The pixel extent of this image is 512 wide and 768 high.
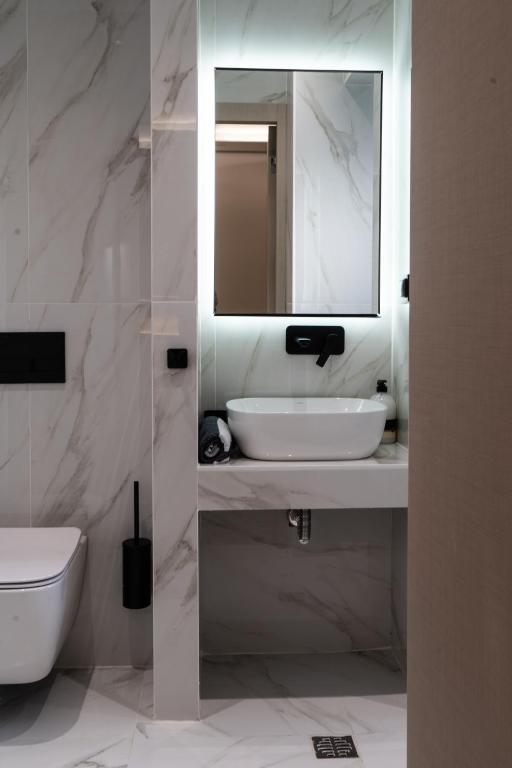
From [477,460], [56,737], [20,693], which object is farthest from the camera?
[20,693]

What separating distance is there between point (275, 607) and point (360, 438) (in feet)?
2.67

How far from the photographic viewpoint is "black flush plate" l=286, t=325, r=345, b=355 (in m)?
2.46

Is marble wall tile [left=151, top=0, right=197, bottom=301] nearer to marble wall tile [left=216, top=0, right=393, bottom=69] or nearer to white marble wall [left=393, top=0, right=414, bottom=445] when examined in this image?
marble wall tile [left=216, top=0, right=393, bottom=69]

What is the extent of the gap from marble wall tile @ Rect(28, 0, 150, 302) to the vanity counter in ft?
2.44

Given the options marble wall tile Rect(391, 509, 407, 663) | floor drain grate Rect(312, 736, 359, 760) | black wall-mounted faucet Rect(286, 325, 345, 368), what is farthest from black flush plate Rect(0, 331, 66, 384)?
floor drain grate Rect(312, 736, 359, 760)

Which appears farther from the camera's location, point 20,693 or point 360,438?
point 20,693

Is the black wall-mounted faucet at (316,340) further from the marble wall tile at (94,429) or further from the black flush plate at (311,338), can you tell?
the marble wall tile at (94,429)

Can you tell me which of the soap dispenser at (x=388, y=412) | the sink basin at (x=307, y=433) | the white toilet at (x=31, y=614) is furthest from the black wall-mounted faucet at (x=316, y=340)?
the white toilet at (x=31, y=614)

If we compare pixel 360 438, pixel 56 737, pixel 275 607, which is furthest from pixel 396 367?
pixel 56 737

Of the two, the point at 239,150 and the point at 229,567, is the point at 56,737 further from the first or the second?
the point at 239,150

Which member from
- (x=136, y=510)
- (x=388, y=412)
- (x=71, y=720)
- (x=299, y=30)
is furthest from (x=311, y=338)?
(x=71, y=720)

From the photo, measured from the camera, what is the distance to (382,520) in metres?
2.56

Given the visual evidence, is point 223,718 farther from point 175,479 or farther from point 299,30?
point 299,30

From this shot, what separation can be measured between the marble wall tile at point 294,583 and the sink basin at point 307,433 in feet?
1.64
